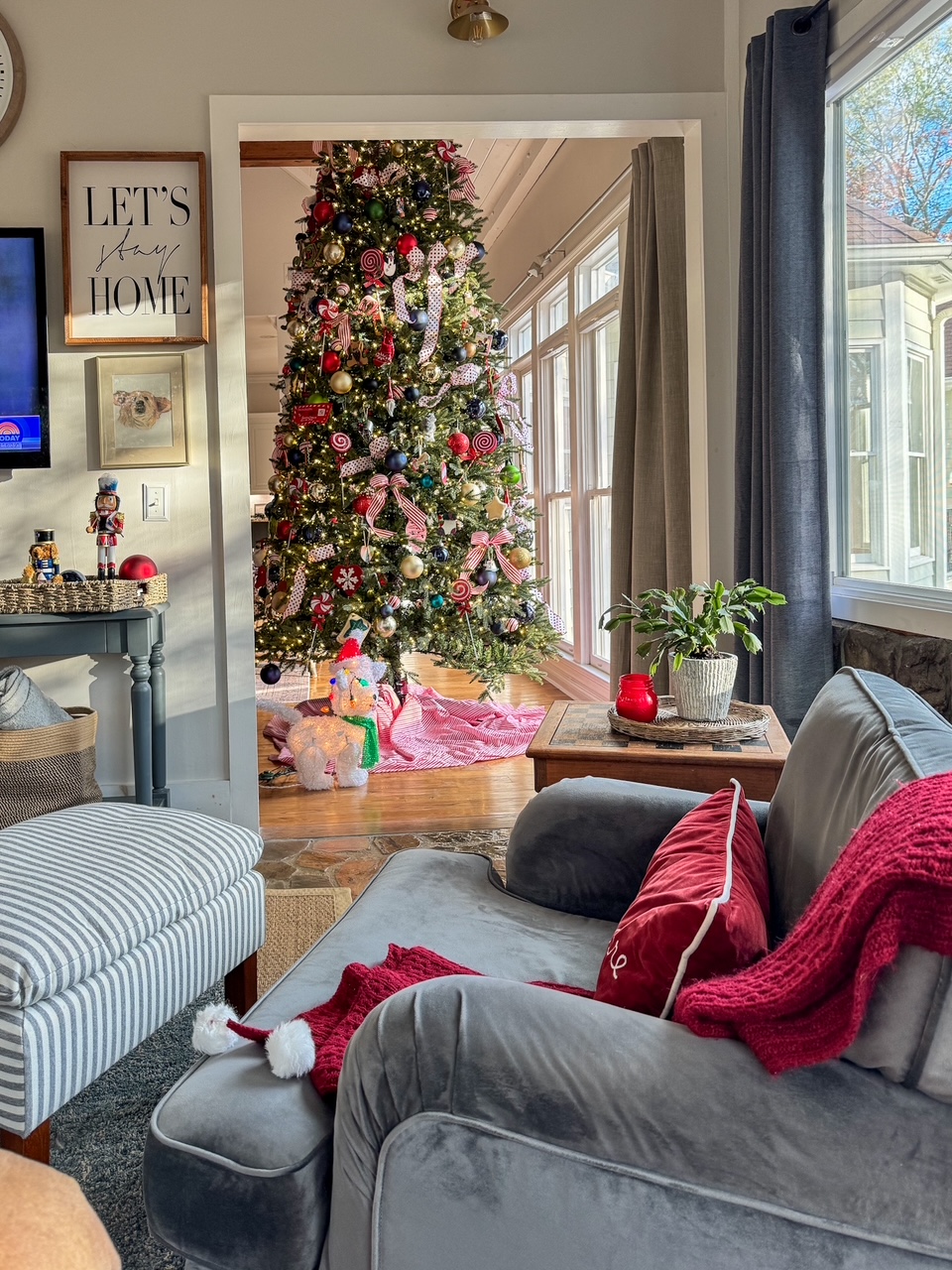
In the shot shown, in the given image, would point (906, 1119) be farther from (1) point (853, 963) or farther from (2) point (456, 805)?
(2) point (456, 805)

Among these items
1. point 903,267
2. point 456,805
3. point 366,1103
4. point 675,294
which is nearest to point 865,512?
point 903,267

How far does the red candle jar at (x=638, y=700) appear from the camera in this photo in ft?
7.71

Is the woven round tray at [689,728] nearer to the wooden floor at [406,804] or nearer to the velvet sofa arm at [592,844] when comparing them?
the velvet sofa arm at [592,844]

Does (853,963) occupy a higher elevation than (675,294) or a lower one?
lower

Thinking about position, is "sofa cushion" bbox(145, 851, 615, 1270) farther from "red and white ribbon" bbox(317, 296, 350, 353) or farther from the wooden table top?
"red and white ribbon" bbox(317, 296, 350, 353)

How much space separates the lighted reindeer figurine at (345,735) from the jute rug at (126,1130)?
169 centimetres

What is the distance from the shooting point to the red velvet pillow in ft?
3.43

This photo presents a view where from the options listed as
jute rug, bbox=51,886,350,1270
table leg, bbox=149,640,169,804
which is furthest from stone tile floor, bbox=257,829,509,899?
jute rug, bbox=51,886,350,1270

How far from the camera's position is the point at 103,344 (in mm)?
3361

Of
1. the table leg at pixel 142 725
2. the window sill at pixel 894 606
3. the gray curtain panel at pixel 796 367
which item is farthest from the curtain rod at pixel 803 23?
the table leg at pixel 142 725

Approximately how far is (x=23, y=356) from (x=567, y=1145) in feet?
10.3

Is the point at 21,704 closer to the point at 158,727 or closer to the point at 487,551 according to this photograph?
the point at 158,727

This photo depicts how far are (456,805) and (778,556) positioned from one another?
4.94 feet

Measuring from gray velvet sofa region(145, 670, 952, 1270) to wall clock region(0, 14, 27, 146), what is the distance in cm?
317
